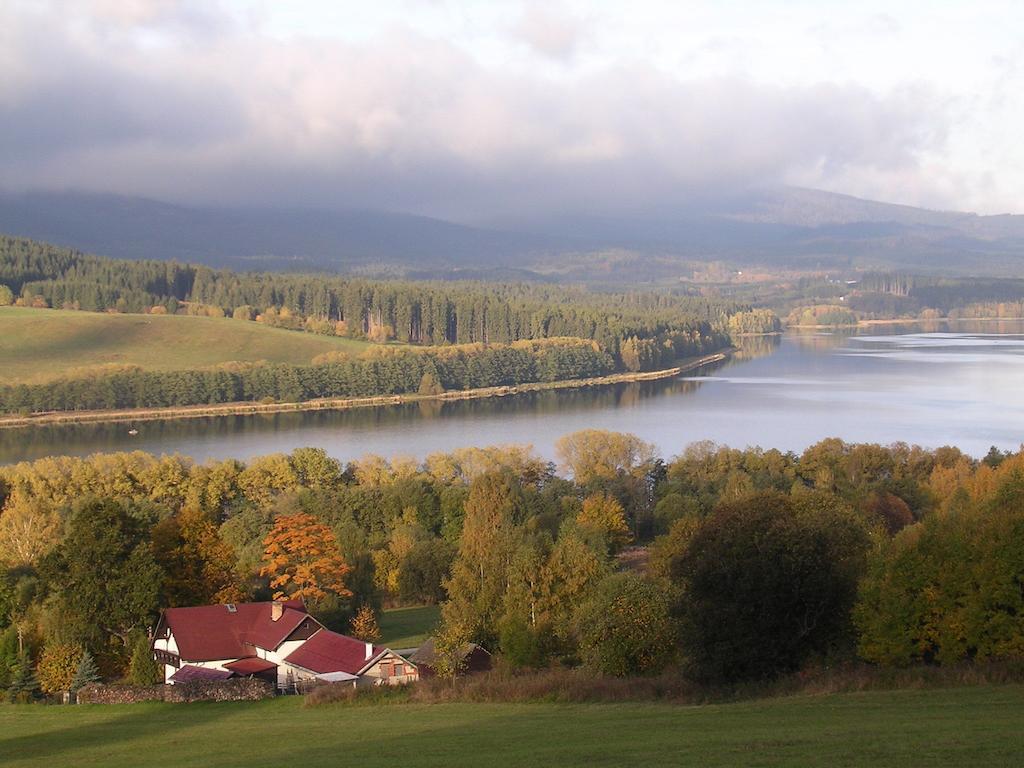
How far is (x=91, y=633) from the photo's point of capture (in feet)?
47.1

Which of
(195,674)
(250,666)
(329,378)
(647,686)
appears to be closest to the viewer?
(647,686)

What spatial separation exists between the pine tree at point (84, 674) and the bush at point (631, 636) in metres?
5.57

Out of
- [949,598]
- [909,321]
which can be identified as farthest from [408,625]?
[909,321]

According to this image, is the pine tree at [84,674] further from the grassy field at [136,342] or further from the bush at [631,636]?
the grassy field at [136,342]

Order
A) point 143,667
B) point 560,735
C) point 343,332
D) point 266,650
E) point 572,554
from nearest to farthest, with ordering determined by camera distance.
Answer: point 560,735
point 143,667
point 266,650
point 572,554
point 343,332

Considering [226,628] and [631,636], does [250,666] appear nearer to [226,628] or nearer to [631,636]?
[226,628]

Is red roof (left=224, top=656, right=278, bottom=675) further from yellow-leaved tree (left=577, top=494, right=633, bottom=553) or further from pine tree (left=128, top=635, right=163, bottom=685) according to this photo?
yellow-leaved tree (left=577, top=494, right=633, bottom=553)

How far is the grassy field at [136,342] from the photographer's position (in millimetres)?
61219

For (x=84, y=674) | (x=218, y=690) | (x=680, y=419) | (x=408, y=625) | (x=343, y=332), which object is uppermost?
(x=343, y=332)

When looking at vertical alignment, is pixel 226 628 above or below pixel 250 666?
above

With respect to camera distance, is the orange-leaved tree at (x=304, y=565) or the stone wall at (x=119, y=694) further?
the orange-leaved tree at (x=304, y=565)

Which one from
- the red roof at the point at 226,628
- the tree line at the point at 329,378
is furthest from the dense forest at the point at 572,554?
the tree line at the point at 329,378

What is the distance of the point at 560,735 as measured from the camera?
8219mm

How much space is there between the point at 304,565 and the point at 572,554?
4.46 m
